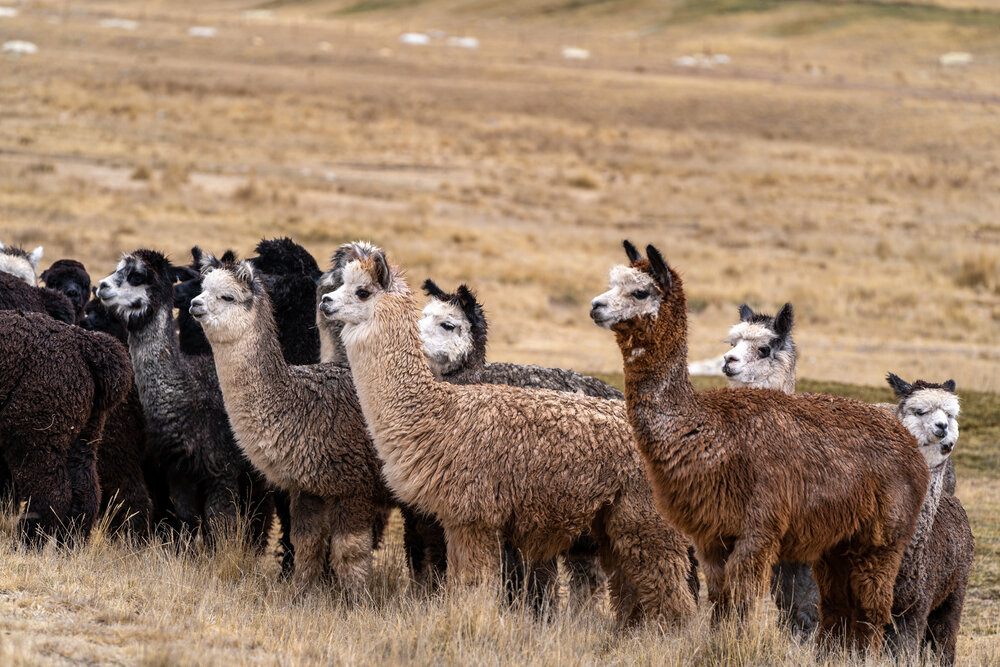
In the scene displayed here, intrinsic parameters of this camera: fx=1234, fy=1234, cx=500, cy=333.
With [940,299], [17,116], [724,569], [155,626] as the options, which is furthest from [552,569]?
[17,116]

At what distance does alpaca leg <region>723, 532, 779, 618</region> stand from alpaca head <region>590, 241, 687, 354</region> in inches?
42.3

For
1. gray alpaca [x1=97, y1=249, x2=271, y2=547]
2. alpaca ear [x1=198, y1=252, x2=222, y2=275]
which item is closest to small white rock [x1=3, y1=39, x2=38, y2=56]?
gray alpaca [x1=97, y1=249, x2=271, y2=547]

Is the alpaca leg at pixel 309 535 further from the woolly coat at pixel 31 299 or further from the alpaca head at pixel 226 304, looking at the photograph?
the woolly coat at pixel 31 299

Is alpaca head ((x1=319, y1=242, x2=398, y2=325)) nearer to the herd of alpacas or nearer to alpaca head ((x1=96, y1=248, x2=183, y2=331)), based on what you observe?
the herd of alpacas

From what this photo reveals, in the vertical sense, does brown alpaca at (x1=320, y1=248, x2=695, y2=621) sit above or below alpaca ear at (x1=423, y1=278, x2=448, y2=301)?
below

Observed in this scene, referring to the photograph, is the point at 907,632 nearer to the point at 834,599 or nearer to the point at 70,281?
the point at 834,599

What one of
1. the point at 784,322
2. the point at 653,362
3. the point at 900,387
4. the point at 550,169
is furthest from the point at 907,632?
the point at 550,169

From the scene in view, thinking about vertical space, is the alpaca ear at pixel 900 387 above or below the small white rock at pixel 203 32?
below

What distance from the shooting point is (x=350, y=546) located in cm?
717

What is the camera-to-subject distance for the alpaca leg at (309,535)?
7297mm

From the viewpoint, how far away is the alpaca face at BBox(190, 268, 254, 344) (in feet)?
24.2

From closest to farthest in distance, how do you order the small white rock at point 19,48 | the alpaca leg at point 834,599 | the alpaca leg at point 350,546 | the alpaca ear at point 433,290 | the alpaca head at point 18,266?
the alpaca leg at point 834,599 < the alpaca leg at point 350,546 < the alpaca ear at point 433,290 < the alpaca head at point 18,266 < the small white rock at point 19,48

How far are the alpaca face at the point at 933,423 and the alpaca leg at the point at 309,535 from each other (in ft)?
11.5

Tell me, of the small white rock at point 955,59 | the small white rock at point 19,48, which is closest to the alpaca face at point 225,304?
the small white rock at point 19,48
